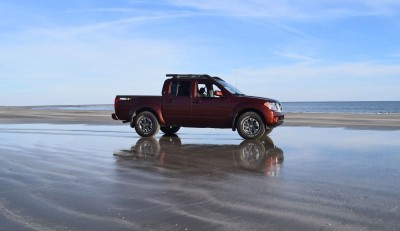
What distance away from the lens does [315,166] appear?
7031 millimetres

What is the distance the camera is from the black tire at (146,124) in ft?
42.0

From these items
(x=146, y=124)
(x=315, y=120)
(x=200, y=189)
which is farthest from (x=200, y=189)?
(x=315, y=120)

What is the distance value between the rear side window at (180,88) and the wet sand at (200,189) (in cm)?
372

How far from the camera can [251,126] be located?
11.8 meters

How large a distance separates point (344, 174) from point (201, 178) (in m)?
2.24

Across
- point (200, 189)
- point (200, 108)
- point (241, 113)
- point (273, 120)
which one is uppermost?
point (200, 108)

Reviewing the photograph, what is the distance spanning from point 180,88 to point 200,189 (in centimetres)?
772

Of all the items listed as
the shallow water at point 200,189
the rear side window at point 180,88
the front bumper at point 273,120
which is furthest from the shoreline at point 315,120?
the shallow water at point 200,189

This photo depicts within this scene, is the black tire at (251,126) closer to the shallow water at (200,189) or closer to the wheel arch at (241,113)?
the wheel arch at (241,113)

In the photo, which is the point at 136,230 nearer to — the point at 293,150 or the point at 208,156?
the point at 208,156

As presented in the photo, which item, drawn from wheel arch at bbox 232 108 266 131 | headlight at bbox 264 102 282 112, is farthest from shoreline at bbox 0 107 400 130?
wheel arch at bbox 232 108 266 131

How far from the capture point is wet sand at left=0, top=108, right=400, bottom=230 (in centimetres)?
394

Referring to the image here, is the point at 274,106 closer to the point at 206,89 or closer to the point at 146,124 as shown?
the point at 206,89

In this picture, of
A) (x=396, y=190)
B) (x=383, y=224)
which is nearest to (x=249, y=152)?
(x=396, y=190)
